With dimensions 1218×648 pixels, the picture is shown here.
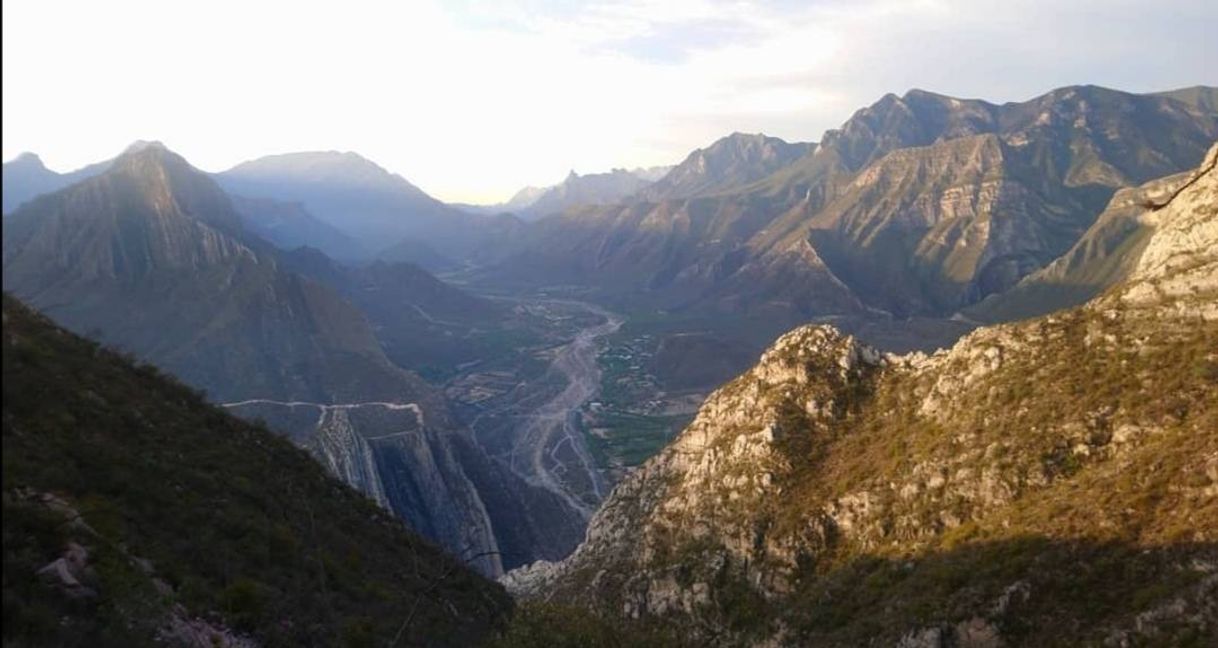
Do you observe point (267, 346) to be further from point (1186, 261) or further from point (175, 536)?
point (1186, 261)

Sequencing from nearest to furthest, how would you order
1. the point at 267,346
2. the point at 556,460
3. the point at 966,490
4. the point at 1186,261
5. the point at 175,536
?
the point at 175,536 → the point at 966,490 → the point at 1186,261 → the point at 267,346 → the point at 556,460

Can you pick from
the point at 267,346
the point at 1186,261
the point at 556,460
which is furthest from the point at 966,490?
the point at 267,346

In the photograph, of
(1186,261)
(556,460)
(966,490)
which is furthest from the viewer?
(556,460)

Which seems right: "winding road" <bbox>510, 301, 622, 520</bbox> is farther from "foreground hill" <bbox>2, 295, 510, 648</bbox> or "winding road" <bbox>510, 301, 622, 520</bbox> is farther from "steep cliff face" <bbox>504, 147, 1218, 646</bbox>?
"foreground hill" <bbox>2, 295, 510, 648</bbox>

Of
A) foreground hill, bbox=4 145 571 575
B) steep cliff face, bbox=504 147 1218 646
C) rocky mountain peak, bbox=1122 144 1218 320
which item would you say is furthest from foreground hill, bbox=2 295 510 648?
foreground hill, bbox=4 145 571 575

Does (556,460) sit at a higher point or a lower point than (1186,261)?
lower

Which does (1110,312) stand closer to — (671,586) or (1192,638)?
(1192,638)

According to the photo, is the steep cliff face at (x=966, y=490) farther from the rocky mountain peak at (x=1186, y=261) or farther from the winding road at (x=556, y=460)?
the winding road at (x=556, y=460)
